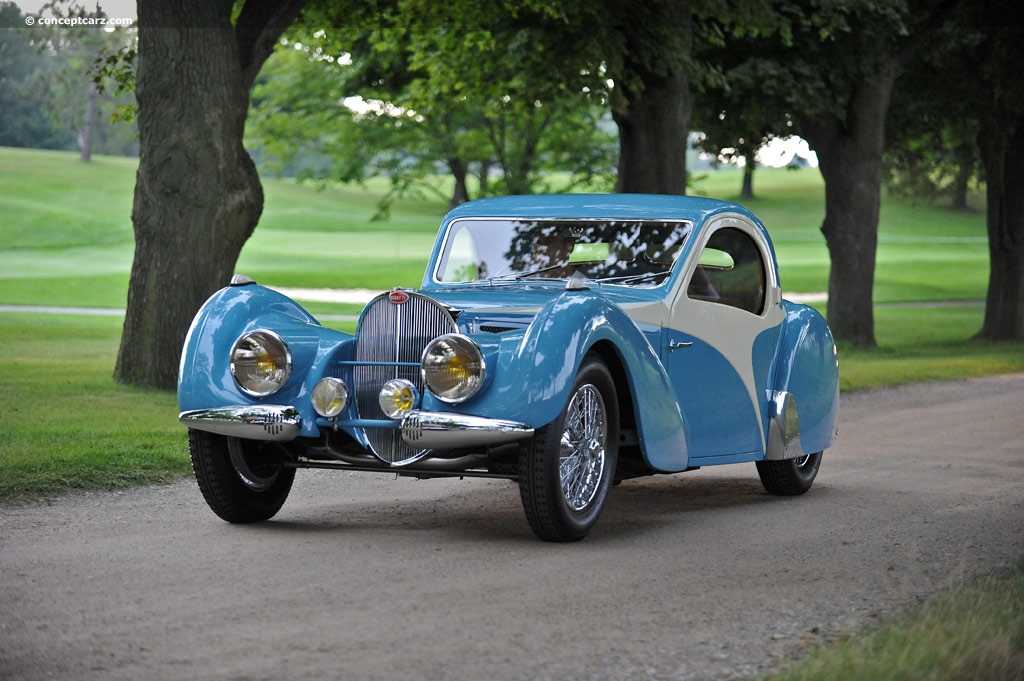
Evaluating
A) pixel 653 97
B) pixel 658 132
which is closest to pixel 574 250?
pixel 658 132

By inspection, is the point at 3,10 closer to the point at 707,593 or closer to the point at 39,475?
the point at 39,475

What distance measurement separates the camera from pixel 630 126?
19.6 metres

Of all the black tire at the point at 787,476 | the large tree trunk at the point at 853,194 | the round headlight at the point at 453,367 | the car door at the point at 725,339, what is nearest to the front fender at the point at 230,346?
the round headlight at the point at 453,367

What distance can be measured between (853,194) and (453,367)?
1925 centimetres

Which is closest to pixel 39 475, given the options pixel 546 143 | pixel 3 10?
pixel 3 10

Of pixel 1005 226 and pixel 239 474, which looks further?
pixel 1005 226

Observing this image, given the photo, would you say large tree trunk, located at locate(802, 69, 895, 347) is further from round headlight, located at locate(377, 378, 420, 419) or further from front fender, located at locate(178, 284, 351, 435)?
round headlight, located at locate(377, 378, 420, 419)

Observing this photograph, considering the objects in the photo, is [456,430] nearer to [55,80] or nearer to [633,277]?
[633,277]

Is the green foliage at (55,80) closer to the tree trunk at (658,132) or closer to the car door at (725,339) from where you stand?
the tree trunk at (658,132)

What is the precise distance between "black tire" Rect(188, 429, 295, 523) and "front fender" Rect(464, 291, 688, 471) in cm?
154

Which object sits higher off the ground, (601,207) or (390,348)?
Answer: (601,207)

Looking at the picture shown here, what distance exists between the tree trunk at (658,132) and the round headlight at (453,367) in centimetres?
1282

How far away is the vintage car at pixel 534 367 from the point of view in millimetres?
6762

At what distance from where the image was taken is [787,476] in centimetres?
924
